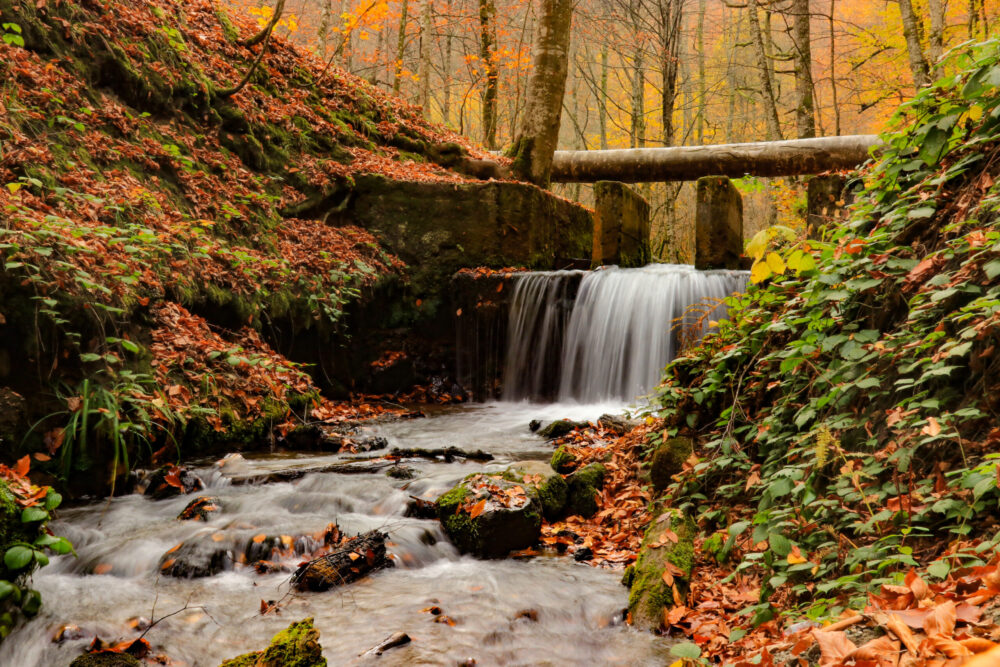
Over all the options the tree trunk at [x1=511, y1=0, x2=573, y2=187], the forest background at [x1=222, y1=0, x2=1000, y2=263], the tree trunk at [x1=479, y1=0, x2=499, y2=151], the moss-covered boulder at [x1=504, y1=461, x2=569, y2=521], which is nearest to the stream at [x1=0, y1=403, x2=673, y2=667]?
the moss-covered boulder at [x1=504, y1=461, x2=569, y2=521]

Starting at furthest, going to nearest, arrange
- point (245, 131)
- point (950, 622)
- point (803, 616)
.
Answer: point (245, 131) → point (803, 616) → point (950, 622)

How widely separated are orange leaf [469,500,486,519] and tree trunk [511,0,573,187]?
7.61m

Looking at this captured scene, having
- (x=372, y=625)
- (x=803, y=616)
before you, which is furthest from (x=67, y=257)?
(x=803, y=616)

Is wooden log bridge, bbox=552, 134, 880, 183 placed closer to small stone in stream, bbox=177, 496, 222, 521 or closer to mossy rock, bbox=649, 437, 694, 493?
mossy rock, bbox=649, 437, 694, 493

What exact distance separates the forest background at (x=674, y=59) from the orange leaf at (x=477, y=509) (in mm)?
2738

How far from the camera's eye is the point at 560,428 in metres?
7.08

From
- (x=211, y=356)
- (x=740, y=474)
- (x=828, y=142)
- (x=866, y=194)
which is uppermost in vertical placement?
(x=828, y=142)

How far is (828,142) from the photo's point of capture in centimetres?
1084

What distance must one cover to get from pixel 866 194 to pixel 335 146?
8725mm

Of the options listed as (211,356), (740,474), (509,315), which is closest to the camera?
(740,474)

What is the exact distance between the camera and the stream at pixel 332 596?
300cm

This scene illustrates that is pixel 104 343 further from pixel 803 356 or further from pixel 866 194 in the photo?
pixel 866 194

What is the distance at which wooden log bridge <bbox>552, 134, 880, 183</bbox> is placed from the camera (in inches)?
424

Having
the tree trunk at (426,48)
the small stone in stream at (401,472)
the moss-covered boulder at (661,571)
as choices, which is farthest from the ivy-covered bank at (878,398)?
the tree trunk at (426,48)
